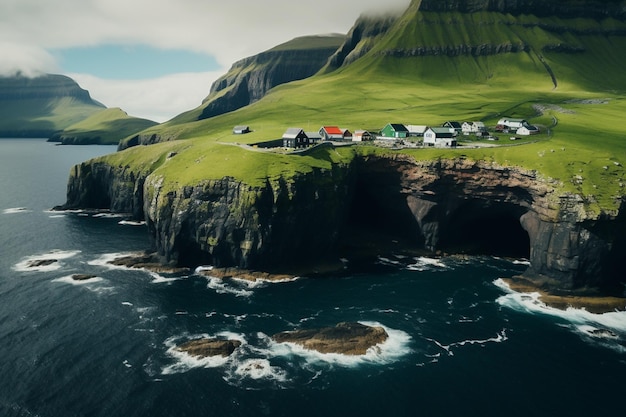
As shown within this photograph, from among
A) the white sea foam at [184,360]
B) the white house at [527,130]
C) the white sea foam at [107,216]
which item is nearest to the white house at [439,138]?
the white house at [527,130]

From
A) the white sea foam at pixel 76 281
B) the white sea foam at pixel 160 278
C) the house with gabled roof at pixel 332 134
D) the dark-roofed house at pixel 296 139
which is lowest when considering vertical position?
the white sea foam at pixel 160 278

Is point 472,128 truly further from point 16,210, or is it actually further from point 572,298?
point 16,210

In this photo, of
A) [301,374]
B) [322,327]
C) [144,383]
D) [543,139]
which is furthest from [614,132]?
[144,383]

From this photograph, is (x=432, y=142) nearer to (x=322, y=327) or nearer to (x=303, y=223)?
(x=303, y=223)

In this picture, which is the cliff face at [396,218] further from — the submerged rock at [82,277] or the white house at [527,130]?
the white house at [527,130]

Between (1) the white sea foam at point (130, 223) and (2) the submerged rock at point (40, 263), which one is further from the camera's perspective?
(1) the white sea foam at point (130, 223)
